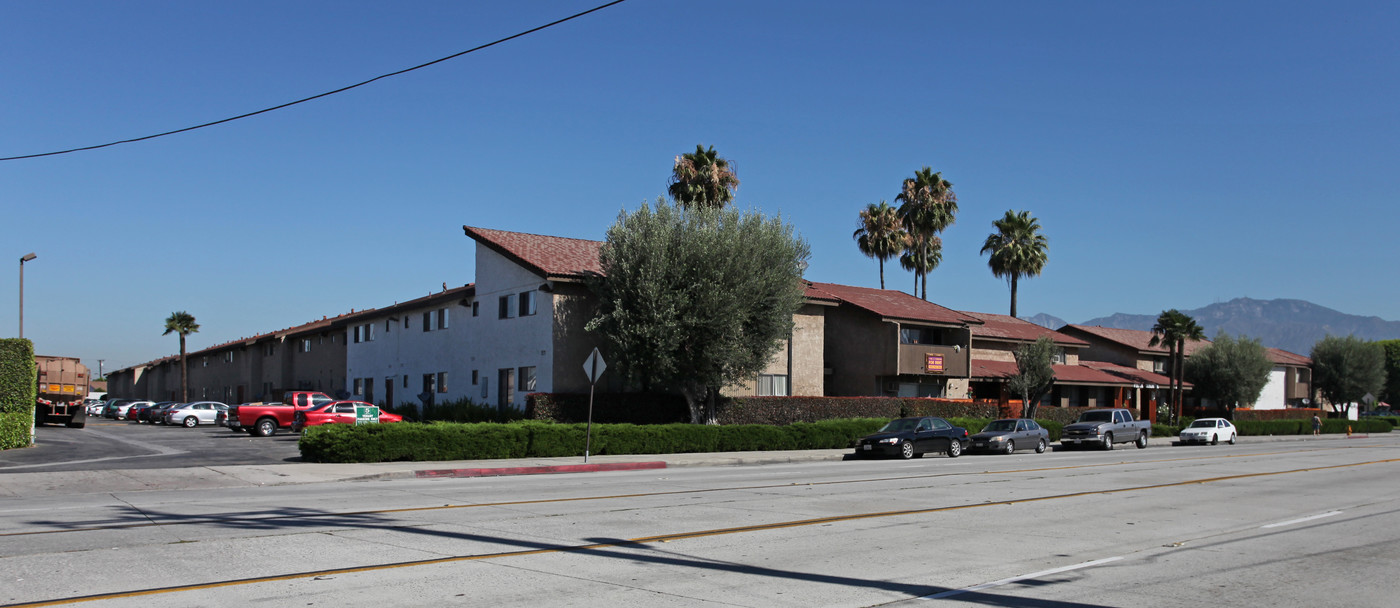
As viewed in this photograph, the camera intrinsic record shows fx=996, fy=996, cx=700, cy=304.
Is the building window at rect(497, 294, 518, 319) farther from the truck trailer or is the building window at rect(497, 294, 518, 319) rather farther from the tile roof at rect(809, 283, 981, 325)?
the truck trailer

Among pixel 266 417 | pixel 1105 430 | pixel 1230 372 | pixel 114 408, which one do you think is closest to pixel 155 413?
pixel 114 408

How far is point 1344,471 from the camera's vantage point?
1001 inches

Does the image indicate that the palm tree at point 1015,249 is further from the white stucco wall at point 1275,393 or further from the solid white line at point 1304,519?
the solid white line at point 1304,519

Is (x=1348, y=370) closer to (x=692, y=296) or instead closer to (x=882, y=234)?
(x=882, y=234)

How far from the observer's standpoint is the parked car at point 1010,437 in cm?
3434

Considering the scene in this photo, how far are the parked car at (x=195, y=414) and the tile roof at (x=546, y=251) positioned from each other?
2144cm

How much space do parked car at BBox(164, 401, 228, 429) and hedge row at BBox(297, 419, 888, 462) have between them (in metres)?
30.0

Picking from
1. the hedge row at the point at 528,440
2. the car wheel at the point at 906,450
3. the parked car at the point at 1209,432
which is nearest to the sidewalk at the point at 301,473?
the hedge row at the point at 528,440

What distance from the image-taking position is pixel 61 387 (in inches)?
1582

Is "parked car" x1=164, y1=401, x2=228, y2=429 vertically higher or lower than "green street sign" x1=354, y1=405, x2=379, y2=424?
lower

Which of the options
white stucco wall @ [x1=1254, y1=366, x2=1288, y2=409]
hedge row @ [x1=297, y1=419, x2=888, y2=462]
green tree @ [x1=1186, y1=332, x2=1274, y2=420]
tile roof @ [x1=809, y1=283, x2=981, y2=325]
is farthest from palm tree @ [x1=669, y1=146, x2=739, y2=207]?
white stucco wall @ [x1=1254, y1=366, x2=1288, y2=409]

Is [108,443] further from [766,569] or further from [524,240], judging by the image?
[766,569]

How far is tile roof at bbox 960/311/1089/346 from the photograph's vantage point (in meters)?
54.2

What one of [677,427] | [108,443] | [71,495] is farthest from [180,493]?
[108,443]
